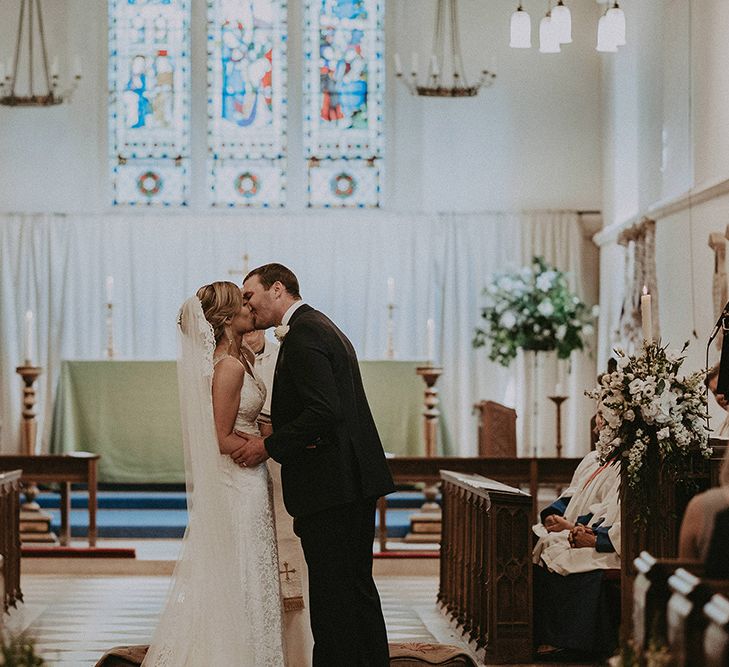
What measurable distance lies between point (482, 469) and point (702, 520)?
6556 mm

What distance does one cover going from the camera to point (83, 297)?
13883 millimetres

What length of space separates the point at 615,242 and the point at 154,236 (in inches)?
188

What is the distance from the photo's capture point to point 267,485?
17.1 feet

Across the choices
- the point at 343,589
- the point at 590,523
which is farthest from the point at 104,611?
the point at 343,589

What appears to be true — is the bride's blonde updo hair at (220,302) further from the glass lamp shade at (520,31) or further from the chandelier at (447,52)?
the chandelier at (447,52)

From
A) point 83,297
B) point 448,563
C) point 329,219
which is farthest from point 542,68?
point 448,563

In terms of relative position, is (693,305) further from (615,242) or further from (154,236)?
(154,236)

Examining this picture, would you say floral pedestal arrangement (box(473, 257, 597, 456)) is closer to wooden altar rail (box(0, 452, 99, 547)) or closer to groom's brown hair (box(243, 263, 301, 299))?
wooden altar rail (box(0, 452, 99, 547))

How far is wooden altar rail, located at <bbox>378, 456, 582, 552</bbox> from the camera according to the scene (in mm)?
9438

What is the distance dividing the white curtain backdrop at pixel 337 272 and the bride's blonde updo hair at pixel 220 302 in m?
8.70

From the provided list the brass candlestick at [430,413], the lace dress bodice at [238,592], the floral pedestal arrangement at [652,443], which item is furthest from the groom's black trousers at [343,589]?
the brass candlestick at [430,413]

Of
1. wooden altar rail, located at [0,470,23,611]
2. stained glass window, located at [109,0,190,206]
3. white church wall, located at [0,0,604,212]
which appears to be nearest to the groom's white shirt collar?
wooden altar rail, located at [0,470,23,611]

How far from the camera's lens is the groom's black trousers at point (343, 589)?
4.82 meters

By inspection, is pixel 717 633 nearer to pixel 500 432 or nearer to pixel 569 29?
pixel 569 29
